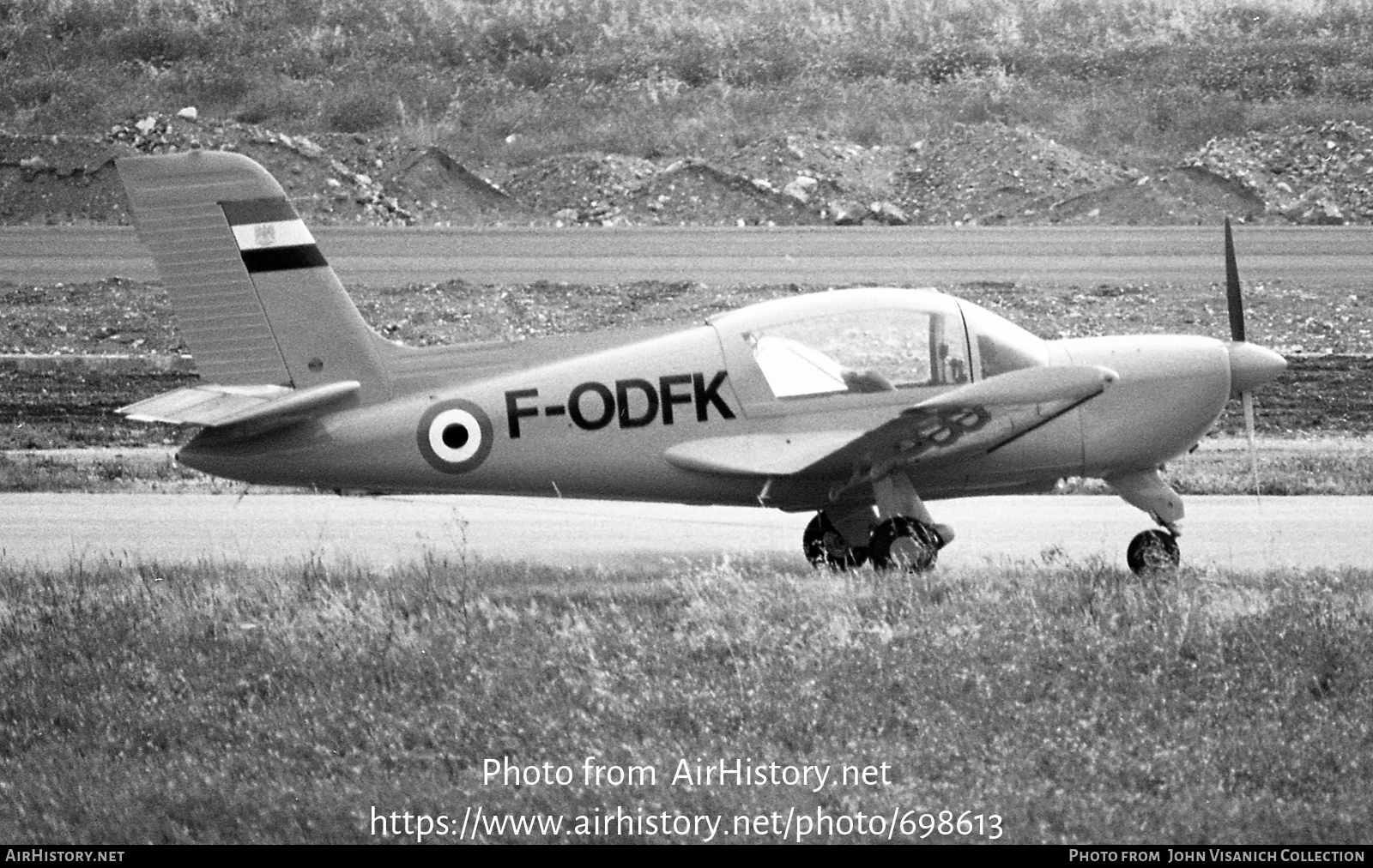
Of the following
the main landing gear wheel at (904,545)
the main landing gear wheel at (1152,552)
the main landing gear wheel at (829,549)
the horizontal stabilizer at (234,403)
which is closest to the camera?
the horizontal stabilizer at (234,403)

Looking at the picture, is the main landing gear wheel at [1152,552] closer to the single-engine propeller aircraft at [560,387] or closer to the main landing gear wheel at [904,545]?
the single-engine propeller aircraft at [560,387]

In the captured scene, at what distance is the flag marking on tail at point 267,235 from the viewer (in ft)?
34.4

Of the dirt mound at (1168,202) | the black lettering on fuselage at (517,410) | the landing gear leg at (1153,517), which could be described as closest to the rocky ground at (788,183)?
the dirt mound at (1168,202)

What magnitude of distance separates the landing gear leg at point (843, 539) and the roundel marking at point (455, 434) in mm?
2370

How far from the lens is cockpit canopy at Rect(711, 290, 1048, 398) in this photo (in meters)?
10.5

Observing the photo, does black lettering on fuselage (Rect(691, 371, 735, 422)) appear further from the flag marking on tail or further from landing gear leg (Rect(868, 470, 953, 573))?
the flag marking on tail

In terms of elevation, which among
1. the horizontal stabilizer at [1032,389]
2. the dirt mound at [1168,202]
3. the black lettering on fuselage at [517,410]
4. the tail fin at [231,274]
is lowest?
the dirt mound at [1168,202]

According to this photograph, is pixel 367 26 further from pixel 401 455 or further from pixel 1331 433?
pixel 401 455

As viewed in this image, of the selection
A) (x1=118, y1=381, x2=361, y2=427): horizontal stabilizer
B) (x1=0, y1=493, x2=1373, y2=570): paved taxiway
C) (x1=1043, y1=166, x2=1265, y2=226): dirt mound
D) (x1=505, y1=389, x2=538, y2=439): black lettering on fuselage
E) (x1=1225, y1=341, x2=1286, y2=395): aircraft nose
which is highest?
(x1=118, y1=381, x2=361, y2=427): horizontal stabilizer

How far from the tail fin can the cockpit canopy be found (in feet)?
8.76

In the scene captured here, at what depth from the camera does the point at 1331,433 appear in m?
18.5

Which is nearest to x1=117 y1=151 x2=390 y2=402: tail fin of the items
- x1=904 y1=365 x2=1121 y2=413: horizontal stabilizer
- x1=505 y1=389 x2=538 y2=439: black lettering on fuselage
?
x1=505 y1=389 x2=538 y2=439: black lettering on fuselage

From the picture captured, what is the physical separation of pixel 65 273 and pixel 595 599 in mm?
21692

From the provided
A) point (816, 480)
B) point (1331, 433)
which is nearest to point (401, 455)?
point (816, 480)
